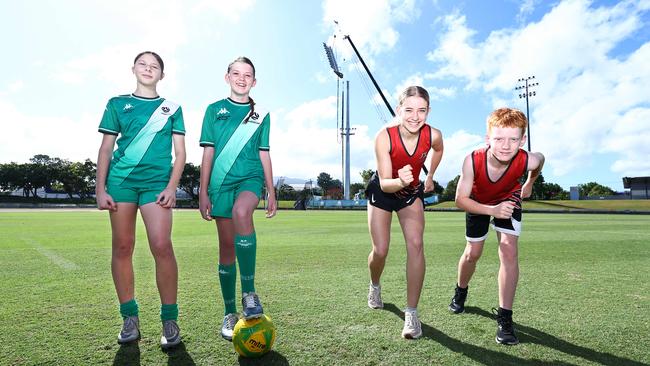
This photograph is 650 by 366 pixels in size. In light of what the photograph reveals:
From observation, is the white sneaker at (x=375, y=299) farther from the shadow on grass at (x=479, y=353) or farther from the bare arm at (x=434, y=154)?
the bare arm at (x=434, y=154)

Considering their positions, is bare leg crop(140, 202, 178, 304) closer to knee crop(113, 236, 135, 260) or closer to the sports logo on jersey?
knee crop(113, 236, 135, 260)

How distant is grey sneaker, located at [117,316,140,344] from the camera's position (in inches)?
128

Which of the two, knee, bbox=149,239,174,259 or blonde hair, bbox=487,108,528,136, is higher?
blonde hair, bbox=487,108,528,136

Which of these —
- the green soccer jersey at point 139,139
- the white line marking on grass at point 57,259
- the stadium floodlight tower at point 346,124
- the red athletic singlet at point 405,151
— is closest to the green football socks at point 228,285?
the green soccer jersey at point 139,139

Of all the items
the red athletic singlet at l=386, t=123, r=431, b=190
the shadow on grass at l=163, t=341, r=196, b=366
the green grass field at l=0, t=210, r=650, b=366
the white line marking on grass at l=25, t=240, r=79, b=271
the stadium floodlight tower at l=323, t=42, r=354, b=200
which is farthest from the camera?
the stadium floodlight tower at l=323, t=42, r=354, b=200

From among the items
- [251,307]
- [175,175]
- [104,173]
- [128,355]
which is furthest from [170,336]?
[104,173]

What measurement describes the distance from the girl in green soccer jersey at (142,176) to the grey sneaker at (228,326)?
37 cm

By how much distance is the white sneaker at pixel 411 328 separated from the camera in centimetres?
335

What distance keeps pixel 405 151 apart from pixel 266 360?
6.66ft

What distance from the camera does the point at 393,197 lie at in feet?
12.6

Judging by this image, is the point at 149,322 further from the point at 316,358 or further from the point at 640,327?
the point at 640,327

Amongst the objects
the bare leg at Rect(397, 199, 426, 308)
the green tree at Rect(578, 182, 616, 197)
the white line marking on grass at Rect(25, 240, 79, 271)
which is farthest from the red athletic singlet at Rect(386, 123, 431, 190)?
the green tree at Rect(578, 182, 616, 197)

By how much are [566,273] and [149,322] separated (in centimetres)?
574

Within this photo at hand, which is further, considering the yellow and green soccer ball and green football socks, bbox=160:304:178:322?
green football socks, bbox=160:304:178:322
